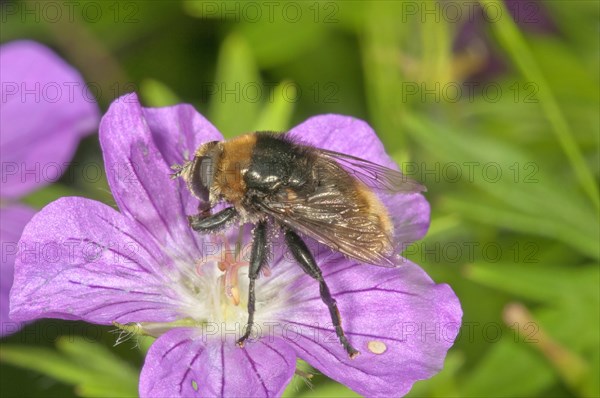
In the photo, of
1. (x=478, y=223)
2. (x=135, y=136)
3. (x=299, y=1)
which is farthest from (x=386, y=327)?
(x=299, y=1)

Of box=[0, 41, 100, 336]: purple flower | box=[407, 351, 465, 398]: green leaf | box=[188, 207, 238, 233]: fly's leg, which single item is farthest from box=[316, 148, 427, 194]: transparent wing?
box=[0, 41, 100, 336]: purple flower

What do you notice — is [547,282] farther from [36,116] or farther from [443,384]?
[36,116]

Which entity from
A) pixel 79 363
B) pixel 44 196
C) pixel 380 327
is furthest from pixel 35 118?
pixel 380 327

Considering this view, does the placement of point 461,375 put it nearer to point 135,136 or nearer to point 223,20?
point 135,136

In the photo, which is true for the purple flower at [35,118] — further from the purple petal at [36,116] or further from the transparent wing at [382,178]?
the transparent wing at [382,178]

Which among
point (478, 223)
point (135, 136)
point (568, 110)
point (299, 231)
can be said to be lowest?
point (478, 223)

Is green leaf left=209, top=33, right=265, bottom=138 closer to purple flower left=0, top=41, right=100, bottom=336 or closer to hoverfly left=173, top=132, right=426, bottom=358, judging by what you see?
purple flower left=0, top=41, right=100, bottom=336

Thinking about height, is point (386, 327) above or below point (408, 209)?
below
